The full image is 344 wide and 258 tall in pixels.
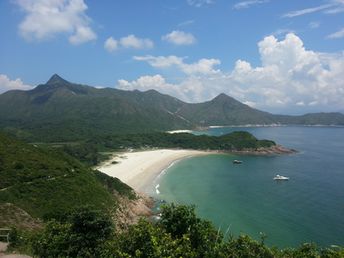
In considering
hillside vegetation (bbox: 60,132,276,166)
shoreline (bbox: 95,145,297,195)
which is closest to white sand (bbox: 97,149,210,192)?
shoreline (bbox: 95,145,297,195)

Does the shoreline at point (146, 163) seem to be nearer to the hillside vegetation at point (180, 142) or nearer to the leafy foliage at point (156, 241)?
the hillside vegetation at point (180, 142)

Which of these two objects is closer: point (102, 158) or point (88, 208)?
point (88, 208)

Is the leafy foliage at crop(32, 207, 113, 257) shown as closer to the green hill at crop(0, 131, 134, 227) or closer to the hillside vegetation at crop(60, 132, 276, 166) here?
the green hill at crop(0, 131, 134, 227)

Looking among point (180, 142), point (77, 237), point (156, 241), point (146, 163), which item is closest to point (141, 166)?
point (146, 163)

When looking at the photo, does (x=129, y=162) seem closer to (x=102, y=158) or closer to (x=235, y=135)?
(x=102, y=158)

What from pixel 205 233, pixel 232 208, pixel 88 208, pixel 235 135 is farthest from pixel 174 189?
pixel 235 135

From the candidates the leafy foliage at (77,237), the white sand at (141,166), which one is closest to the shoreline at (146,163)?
the white sand at (141,166)
